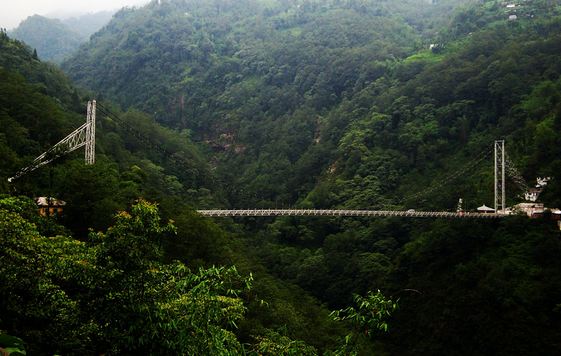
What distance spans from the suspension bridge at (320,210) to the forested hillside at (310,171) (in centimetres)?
38

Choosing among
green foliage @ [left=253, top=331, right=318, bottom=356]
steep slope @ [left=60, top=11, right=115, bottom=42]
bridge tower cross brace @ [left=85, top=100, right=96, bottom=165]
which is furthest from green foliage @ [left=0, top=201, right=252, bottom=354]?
steep slope @ [left=60, top=11, right=115, bottom=42]

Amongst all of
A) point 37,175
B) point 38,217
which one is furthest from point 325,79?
point 38,217

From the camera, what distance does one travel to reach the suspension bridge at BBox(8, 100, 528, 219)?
54.7ft

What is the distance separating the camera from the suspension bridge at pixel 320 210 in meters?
16.7

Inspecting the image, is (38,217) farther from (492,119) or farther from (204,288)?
(492,119)

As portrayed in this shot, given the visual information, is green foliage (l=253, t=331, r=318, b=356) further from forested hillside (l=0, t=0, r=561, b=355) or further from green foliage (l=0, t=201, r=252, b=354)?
green foliage (l=0, t=201, r=252, b=354)

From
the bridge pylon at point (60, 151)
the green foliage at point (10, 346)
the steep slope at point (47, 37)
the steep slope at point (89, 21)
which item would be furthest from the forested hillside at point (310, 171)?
the steep slope at point (89, 21)

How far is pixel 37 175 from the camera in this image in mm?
15523

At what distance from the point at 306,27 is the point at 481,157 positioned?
40.0 m

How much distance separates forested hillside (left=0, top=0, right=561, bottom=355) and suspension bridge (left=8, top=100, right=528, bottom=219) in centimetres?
38

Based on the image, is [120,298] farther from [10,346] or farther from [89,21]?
[89,21]

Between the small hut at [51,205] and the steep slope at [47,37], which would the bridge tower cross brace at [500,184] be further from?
the steep slope at [47,37]

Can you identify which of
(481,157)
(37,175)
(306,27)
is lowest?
(37,175)

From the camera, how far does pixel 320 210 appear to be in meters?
23.8
